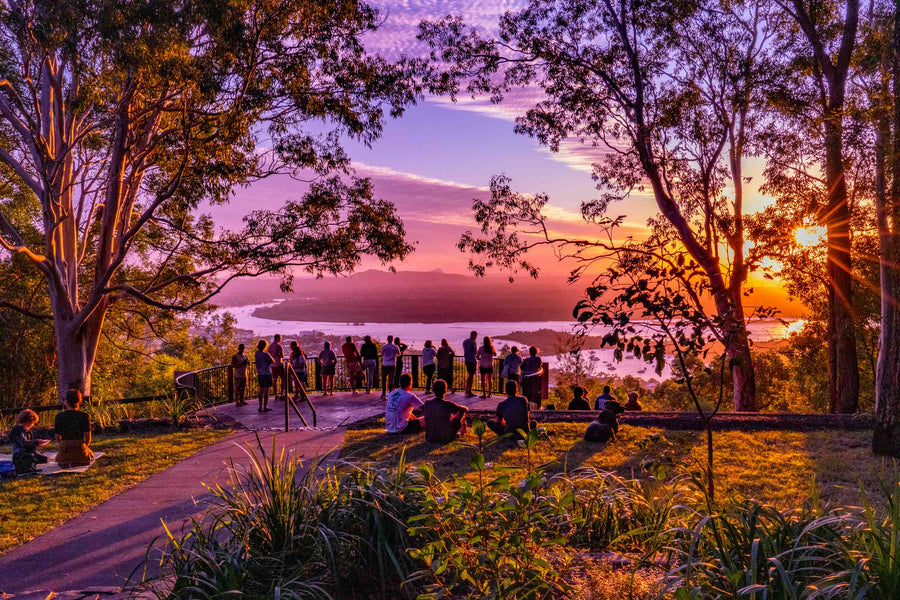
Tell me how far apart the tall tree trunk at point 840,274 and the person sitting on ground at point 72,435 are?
18.4 meters

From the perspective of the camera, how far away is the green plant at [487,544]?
364 centimetres

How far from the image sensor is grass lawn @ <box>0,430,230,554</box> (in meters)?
7.04

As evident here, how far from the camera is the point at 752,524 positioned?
12.5 feet

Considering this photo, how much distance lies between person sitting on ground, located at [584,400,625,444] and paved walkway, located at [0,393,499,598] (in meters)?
4.52

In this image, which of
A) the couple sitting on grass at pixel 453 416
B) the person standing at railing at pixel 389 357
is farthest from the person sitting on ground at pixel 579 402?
the person standing at railing at pixel 389 357

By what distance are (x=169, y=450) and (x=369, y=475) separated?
747 centimetres

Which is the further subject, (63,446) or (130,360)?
(130,360)

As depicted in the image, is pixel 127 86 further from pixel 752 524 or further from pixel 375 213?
pixel 752 524

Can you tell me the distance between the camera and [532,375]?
16297 mm

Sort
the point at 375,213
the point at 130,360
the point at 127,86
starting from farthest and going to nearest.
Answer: the point at 130,360 → the point at 375,213 → the point at 127,86

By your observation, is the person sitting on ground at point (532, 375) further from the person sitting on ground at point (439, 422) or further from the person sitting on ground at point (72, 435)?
the person sitting on ground at point (72, 435)

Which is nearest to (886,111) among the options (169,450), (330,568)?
(330,568)

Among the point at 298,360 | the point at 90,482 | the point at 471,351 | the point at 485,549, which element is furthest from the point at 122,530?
the point at 471,351

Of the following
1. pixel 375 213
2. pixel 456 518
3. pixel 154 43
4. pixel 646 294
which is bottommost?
pixel 456 518
